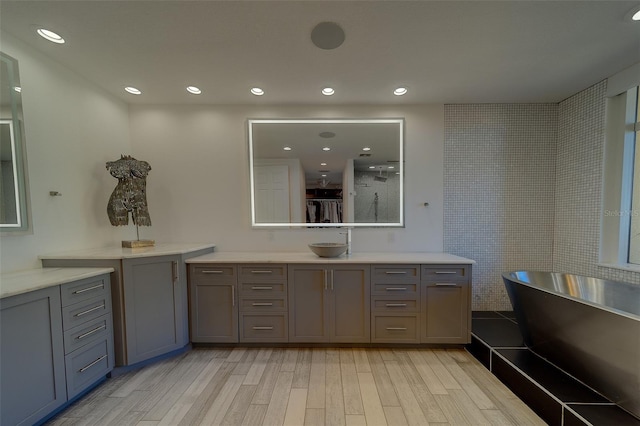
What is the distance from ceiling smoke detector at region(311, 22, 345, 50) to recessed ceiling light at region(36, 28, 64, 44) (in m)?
1.89

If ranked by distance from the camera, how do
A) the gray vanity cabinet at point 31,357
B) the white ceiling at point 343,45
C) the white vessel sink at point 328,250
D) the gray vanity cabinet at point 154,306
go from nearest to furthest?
the gray vanity cabinet at point 31,357
the white ceiling at point 343,45
the gray vanity cabinet at point 154,306
the white vessel sink at point 328,250

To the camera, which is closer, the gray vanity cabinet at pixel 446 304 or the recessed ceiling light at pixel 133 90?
the gray vanity cabinet at pixel 446 304

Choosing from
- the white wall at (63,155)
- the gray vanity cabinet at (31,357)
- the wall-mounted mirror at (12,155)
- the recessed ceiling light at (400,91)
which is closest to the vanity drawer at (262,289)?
the gray vanity cabinet at (31,357)

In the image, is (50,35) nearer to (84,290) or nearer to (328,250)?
(84,290)

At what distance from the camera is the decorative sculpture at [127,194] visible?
2338mm

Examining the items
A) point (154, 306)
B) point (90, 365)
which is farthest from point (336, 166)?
point (90, 365)

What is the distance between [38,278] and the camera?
163cm

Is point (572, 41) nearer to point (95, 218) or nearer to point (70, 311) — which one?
point (70, 311)

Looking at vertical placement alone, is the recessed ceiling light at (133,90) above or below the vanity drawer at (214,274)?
above

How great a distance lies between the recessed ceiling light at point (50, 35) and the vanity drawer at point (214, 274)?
2059mm

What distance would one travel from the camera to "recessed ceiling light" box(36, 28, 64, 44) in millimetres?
1707

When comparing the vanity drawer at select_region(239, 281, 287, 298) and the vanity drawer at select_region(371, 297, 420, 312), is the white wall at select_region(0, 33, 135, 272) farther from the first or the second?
the vanity drawer at select_region(371, 297, 420, 312)

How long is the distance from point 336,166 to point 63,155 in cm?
261

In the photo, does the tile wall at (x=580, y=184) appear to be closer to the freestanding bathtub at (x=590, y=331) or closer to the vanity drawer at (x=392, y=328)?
the freestanding bathtub at (x=590, y=331)
